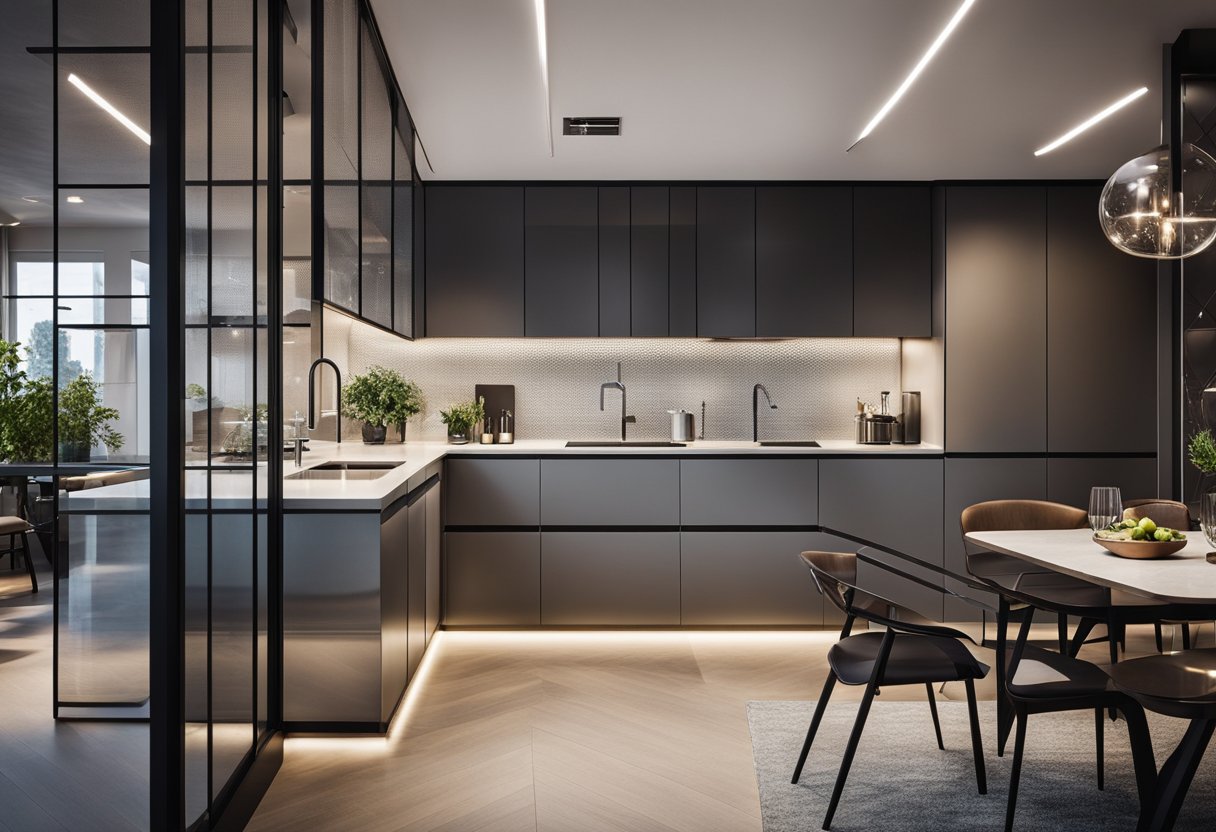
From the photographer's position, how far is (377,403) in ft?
14.8

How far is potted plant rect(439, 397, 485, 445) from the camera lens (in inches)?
183

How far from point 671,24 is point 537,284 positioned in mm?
2107

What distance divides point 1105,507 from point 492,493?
2.87 meters

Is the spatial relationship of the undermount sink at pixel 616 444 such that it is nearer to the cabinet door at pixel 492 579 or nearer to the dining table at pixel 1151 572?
the cabinet door at pixel 492 579

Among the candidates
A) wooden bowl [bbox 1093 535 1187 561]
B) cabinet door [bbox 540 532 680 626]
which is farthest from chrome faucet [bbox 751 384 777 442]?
wooden bowl [bbox 1093 535 1187 561]

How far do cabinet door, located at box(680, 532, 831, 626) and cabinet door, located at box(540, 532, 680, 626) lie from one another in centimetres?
10

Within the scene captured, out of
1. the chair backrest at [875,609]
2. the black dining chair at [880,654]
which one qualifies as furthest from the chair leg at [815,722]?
the chair backrest at [875,609]

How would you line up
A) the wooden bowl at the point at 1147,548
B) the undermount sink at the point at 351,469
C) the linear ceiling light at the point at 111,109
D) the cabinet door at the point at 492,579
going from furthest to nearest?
the cabinet door at the point at 492,579, the undermount sink at the point at 351,469, the linear ceiling light at the point at 111,109, the wooden bowl at the point at 1147,548

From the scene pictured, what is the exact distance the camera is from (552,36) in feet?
9.25

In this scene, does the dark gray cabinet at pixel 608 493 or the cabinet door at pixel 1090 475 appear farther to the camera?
the cabinet door at pixel 1090 475

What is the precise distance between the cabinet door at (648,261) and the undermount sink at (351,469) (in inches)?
69.1

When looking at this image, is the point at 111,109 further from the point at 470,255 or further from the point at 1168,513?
the point at 1168,513

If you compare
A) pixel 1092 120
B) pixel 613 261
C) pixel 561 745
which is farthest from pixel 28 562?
pixel 1092 120

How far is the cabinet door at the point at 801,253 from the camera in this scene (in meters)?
4.65
